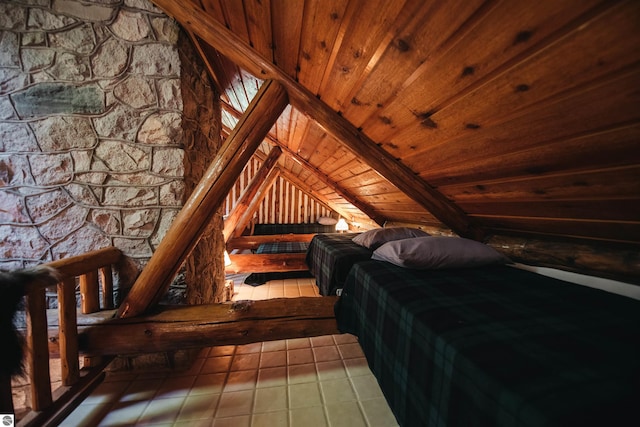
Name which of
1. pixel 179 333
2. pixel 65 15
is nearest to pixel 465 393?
pixel 179 333

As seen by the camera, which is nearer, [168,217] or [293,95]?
[168,217]

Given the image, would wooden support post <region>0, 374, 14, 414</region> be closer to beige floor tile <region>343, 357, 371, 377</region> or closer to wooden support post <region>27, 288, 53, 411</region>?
wooden support post <region>27, 288, 53, 411</region>

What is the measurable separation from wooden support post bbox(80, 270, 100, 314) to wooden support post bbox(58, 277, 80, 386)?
18 cm

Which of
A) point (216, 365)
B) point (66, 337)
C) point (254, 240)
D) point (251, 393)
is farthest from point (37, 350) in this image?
point (254, 240)

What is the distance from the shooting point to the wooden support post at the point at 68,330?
1299mm

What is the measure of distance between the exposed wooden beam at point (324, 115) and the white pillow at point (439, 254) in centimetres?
47

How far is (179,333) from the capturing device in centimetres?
152

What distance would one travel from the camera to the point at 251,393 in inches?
59.9

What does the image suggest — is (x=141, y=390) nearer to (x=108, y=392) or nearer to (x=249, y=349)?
(x=108, y=392)

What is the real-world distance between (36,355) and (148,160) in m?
1.21

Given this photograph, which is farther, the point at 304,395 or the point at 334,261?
the point at 334,261

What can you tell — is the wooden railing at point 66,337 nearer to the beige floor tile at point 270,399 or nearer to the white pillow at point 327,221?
the beige floor tile at point 270,399

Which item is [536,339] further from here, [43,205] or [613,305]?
[43,205]

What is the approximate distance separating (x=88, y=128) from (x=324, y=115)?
1.67 m
